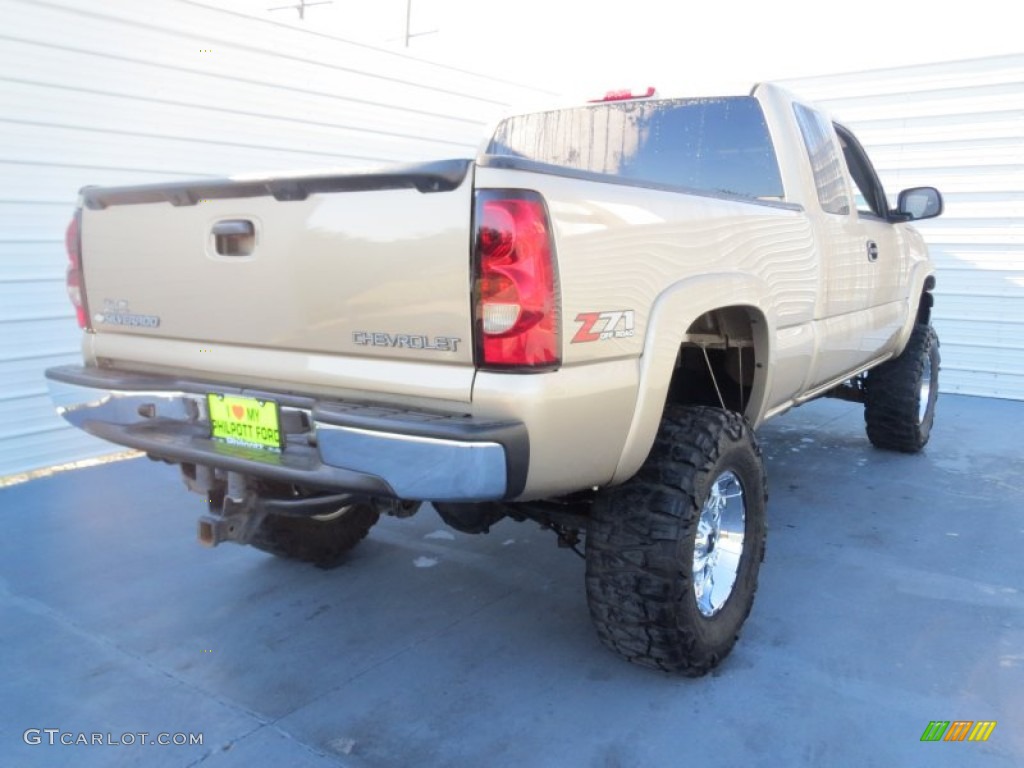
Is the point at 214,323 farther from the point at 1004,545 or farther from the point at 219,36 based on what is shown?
the point at 219,36

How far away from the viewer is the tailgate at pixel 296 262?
2004 mm

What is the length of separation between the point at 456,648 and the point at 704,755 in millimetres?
990

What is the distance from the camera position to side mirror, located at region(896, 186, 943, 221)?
4.49 metres

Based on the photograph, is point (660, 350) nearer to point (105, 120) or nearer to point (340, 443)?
point (340, 443)

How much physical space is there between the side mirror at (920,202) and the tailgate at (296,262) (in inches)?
138

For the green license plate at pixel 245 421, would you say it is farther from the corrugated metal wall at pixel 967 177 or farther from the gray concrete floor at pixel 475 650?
the corrugated metal wall at pixel 967 177

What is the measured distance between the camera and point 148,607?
10.5 feet

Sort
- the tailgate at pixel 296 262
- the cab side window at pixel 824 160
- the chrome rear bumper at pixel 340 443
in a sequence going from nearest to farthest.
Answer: the chrome rear bumper at pixel 340 443 → the tailgate at pixel 296 262 → the cab side window at pixel 824 160

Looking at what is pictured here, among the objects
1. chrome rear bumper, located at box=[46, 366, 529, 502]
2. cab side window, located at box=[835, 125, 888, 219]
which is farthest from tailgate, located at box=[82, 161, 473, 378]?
cab side window, located at box=[835, 125, 888, 219]

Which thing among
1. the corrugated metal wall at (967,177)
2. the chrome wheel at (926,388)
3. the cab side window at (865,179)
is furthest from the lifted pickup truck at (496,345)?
the corrugated metal wall at (967,177)

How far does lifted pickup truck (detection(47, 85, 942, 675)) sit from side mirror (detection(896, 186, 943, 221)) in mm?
1404

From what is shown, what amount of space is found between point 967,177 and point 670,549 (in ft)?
23.0

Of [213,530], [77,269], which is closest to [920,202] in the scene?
[213,530]

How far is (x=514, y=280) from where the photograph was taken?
1.95 meters
